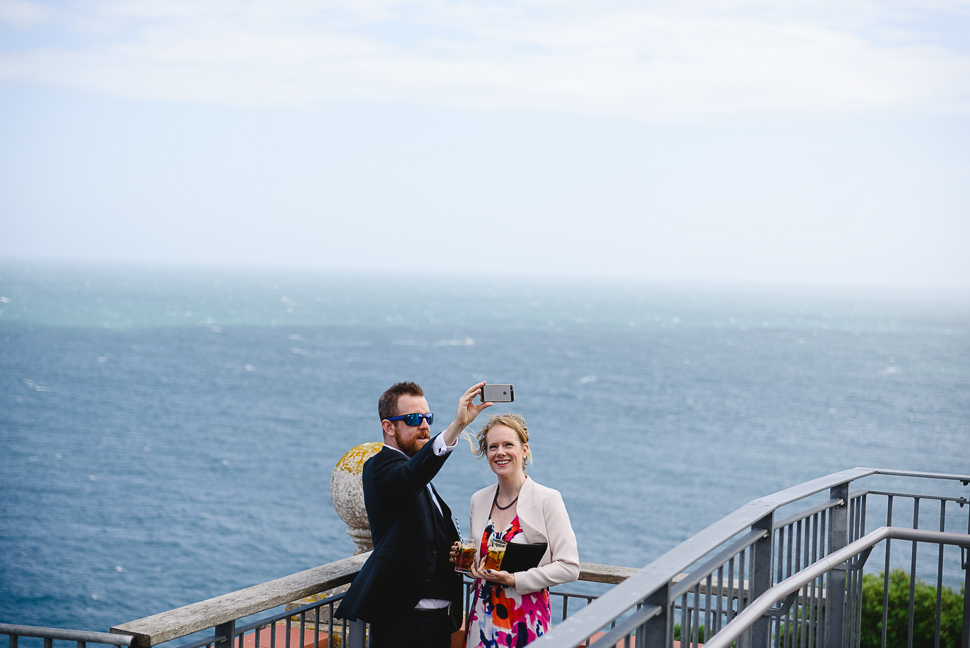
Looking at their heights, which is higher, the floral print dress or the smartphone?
the smartphone

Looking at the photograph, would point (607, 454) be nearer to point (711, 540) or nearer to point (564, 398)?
point (564, 398)

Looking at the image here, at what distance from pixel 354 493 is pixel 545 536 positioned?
2.00 metres

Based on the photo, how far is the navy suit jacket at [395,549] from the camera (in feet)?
12.2

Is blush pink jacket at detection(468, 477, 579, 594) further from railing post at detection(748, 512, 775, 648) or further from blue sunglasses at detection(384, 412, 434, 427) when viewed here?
railing post at detection(748, 512, 775, 648)

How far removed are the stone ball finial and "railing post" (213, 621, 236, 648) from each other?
71.2 inches

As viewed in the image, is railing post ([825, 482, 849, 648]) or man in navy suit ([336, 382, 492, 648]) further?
railing post ([825, 482, 849, 648])

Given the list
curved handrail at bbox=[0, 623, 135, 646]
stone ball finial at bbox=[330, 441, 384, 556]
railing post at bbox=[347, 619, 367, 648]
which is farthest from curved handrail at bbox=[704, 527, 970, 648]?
stone ball finial at bbox=[330, 441, 384, 556]

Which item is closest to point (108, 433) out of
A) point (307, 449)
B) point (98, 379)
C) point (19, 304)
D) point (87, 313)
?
point (307, 449)

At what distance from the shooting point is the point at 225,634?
3.60 meters

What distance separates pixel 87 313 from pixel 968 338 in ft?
593

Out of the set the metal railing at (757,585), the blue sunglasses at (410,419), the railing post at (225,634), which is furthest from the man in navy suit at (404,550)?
the metal railing at (757,585)

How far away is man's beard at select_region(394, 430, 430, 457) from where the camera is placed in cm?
391

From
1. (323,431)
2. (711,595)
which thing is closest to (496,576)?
(711,595)

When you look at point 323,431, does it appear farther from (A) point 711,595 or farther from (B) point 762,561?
(B) point 762,561
